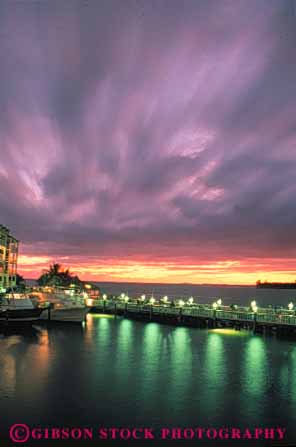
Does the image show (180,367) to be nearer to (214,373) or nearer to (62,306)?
(214,373)

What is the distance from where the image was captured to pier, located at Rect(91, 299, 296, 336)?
181 ft

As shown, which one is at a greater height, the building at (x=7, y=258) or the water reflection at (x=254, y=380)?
the building at (x=7, y=258)

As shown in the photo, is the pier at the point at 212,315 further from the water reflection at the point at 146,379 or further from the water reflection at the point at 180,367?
the water reflection at the point at 180,367

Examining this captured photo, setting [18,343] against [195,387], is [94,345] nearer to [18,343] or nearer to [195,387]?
[18,343]

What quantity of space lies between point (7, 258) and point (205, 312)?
57329 millimetres

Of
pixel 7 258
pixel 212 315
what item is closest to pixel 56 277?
pixel 7 258

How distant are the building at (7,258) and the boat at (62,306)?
28089mm

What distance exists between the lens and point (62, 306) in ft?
212

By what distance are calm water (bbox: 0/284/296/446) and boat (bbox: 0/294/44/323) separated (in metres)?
3.87

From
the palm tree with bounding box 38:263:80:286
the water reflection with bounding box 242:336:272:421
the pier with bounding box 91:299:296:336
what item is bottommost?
the water reflection with bounding box 242:336:272:421

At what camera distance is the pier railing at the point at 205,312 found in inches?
2199

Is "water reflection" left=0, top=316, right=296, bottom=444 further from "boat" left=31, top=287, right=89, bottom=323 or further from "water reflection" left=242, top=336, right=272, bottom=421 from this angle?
"boat" left=31, top=287, right=89, bottom=323

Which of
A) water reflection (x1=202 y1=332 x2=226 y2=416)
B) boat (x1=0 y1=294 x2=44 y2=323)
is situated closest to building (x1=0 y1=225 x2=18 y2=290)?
boat (x1=0 y1=294 x2=44 y2=323)

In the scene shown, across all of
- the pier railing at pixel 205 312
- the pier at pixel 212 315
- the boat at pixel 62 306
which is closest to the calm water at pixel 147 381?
the pier at pixel 212 315
